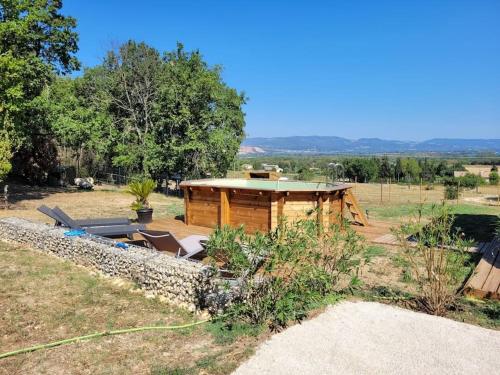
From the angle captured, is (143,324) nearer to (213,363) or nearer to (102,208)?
(213,363)

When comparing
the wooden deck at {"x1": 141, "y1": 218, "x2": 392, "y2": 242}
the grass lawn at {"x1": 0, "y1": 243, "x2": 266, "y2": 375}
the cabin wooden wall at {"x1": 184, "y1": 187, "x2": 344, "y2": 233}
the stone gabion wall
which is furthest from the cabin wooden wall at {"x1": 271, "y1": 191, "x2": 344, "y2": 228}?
the grass lawn at {"x1": 0, "y1": 243, "x2": 266, "y2": 375}

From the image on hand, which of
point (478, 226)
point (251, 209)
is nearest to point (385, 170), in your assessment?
point (478, 226)

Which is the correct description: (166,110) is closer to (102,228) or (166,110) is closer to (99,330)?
(102,228)

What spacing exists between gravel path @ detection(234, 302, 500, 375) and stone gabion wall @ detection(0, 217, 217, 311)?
5.51ft

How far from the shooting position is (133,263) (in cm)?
726

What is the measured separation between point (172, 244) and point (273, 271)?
3.35 meters

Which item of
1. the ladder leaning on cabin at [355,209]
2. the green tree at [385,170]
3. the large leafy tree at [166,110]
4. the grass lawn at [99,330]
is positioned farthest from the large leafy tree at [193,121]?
the green tree at [385,170]

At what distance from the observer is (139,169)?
23859mm

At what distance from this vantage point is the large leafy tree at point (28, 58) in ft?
Answer: 47.7

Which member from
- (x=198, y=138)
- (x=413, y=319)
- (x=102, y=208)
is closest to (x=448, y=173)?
(x=198, y=138)

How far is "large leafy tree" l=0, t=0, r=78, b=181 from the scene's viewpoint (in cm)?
1453

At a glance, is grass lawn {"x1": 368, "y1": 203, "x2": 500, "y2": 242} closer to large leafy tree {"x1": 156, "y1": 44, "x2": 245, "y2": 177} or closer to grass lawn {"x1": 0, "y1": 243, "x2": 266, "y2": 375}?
grass lawn {"x1": 0, "y1": 243, "x2": 266, "y2": 375}

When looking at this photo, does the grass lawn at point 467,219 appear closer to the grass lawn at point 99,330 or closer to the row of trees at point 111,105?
the grass lawn at point 99,330

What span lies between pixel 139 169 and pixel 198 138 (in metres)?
4.91
